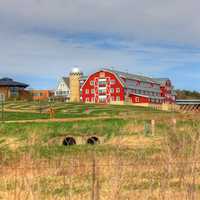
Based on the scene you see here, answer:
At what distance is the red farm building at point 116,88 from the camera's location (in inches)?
3310

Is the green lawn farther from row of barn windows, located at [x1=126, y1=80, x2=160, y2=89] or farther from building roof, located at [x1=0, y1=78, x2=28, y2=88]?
building roof, located at [x1=0, y1=78, x2=28, y2=88]

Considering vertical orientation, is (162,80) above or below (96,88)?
above

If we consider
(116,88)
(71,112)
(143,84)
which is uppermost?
(143,84)

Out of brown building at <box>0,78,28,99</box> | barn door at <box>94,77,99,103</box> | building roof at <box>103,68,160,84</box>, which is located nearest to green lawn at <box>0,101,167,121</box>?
building roof at <box>103,68,160,84</box>

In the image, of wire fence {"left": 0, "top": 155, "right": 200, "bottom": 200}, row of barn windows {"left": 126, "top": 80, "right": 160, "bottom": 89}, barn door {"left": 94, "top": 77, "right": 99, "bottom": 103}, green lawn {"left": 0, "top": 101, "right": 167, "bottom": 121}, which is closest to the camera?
wire fence {"left": 0, "top": 155, "right": 200, "bottom": 200}

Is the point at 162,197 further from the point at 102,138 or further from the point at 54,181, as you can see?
the point at 102,138

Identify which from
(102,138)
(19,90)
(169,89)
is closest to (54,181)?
(102,138)

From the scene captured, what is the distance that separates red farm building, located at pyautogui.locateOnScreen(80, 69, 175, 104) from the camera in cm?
8406

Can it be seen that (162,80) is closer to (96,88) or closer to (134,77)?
(134,77)

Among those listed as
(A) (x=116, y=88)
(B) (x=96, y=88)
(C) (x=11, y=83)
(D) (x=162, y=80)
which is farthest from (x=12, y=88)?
(D) (x=162, y=80)

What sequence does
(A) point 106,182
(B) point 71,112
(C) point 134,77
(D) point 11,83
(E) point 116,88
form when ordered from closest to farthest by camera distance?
(A) point 106,182 → (B) point 71,112 → (E) point 116,88 → (C) point 134,77 → (D) point 11,83

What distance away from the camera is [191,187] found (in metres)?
7.61

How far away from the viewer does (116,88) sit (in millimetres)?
84062

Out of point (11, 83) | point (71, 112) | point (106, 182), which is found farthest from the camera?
point (11, 83)
